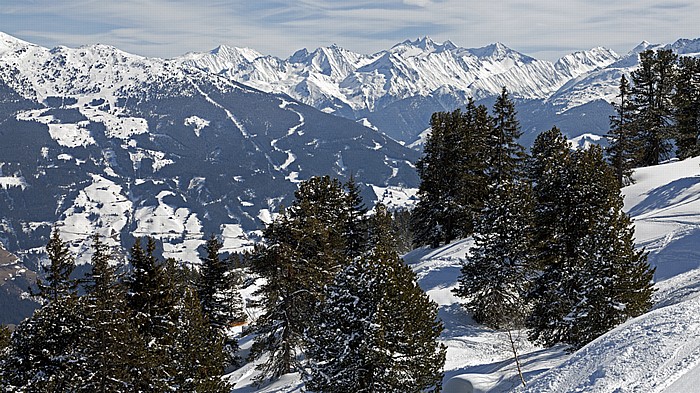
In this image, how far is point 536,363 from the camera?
23312mm

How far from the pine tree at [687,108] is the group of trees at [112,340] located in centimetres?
5450

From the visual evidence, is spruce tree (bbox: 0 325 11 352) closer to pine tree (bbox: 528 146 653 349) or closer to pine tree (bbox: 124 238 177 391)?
pine tree (bbox: 124 238 177 391)

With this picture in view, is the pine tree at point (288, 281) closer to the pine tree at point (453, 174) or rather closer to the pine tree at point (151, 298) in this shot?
the pine tree at point (151, 298)

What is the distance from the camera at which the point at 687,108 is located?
6100 cm

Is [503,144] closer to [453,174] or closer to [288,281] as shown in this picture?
[453,174]

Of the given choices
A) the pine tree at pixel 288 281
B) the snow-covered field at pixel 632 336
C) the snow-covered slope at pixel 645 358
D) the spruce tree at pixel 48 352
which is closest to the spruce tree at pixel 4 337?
the spruce tree at pixel 48 352

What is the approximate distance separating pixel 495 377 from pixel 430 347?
9.47 feet

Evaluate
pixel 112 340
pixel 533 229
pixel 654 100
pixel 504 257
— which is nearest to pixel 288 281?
pixel 112 340

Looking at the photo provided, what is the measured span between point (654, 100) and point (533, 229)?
1782 inches

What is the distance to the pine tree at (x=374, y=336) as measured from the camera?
20.9 metres

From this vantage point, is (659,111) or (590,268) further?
(659,111)

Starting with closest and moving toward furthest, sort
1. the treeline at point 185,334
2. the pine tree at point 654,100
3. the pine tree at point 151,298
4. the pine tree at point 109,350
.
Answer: the treeline at point 185,334 < the pine tree at point 109,350 < the pine tree at point 151,298 < the pine tree at point 654,100

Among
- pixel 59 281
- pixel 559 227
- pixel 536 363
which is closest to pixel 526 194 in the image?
pixel 559 227

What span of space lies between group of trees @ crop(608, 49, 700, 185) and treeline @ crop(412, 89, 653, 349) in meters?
14.9
